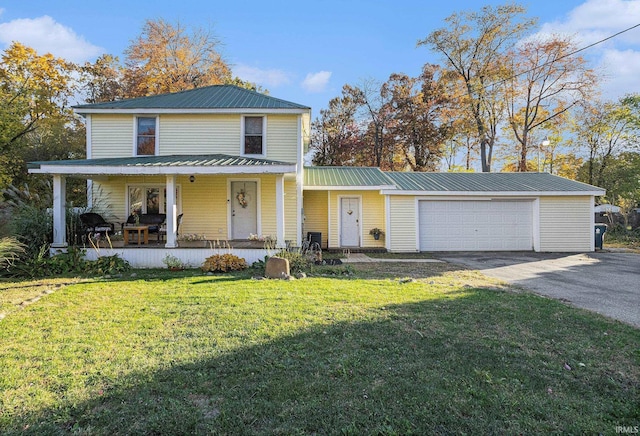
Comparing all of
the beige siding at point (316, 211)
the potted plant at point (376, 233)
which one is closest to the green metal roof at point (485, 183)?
the potted plant at point (376, 233)

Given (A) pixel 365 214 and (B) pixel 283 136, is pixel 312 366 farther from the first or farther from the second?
(A) pixel 365 214

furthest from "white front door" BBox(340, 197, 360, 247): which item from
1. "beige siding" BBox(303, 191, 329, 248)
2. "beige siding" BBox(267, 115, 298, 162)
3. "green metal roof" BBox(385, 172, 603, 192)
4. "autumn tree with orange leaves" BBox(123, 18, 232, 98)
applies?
"autumn tree with orange leaves" BBox(123, 18, 232, 98)

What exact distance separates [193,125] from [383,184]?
24.1ft

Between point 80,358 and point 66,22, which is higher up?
point 66,22

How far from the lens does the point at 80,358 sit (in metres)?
3.37

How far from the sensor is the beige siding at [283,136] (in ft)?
39.2

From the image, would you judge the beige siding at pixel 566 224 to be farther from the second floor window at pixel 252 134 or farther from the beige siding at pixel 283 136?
the second floor window at pixel 252 134

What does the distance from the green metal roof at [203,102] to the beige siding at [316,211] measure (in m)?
3.79

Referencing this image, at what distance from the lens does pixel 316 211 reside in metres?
14.1

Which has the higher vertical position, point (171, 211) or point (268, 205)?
point (268, 205)

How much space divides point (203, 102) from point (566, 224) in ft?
49.0

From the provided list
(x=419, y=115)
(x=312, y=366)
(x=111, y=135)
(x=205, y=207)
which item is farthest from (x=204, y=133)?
(x=419, y=115)

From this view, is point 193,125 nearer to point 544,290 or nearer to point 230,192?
point 230,192

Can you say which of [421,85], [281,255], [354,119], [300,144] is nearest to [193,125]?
[300,144]
